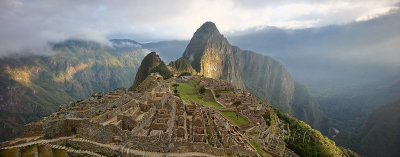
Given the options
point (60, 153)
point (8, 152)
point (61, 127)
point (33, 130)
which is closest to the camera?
point (8, 152)

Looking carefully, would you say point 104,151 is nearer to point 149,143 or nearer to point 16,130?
point 149,143

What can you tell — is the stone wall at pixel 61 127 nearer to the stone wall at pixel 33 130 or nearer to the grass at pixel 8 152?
the stone wall at pixel 33 130

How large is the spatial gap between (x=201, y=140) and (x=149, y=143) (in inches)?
243

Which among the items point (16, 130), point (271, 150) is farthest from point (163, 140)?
point (16, 130)

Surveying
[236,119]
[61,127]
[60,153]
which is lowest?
[236,119]

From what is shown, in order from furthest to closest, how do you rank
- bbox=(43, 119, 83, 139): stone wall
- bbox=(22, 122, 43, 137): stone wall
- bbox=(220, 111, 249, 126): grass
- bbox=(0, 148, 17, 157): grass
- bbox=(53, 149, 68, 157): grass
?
bbox=(220, 111, 249, 126): grass, bbox=(22, 122, 43, 137): stone wall, bbox=(43, 119, 83, 139): stone wall, bbox=(53, 149, 68, 157): grass, bbox=(0, 148, 17, 157): grass

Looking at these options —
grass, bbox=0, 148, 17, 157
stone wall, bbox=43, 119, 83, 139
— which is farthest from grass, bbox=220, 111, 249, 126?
grass, bbox=0, 148, 17, 157

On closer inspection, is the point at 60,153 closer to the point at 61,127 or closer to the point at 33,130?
the point at 61,127

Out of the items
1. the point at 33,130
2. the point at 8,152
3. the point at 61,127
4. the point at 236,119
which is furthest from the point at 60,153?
the point at 236,119

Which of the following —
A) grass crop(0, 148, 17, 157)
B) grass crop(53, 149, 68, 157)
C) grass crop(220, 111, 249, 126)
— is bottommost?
grass crop(220, 111, 249, 126)

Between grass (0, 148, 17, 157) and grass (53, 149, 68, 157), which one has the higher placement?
grass (0, 148, 17, 157)

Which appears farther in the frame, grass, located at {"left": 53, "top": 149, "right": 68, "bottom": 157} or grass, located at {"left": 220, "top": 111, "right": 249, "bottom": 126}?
grass, located at {"left": 220, "top": 111, "right": 249, "bottom": 126}

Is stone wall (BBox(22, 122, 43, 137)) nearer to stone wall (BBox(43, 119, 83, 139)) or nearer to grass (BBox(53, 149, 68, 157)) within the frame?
stone wall (BBox(43, 119, 83, 139))

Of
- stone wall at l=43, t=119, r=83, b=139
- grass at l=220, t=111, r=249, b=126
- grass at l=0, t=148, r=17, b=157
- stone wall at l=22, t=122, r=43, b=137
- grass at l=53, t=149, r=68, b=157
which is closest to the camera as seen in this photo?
grass at l=0, t=148, r=17, b=157
